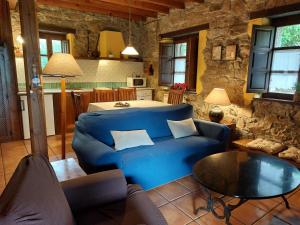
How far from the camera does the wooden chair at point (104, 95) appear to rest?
170 inches

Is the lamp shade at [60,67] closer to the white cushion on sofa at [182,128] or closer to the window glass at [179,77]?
the white cushion on sofa at [182,128]

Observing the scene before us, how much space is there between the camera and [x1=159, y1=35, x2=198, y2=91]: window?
4719 mm

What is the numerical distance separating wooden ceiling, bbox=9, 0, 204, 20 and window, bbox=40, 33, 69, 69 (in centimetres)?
69

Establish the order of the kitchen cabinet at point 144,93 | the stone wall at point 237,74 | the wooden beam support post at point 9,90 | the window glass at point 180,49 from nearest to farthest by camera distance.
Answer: the stone wall at point 237,74, the wooden beam support post at point 9,90, the window glass at point 180,49, the kitchen cabinet at point 144,93

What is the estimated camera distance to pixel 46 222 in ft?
3.04

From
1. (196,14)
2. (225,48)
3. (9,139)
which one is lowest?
(9,139)

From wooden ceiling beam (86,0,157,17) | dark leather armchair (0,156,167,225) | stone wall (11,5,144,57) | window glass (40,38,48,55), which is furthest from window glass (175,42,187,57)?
dark leather armchair (0,156,167,225)

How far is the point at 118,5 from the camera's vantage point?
474cm

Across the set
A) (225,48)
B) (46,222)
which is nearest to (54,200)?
(46,222)

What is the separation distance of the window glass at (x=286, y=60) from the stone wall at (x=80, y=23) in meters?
3.94

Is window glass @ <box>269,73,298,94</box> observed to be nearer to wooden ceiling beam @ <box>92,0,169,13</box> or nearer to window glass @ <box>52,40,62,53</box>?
wooden ceiling beam @ <box>92,0,169,13</box>

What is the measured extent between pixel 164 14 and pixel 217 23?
1.74m

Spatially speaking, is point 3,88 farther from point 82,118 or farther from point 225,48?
point 225,48

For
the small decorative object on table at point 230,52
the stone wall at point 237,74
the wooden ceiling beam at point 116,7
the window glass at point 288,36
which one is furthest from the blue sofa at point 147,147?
the wooden ceiling beam at point 116,7
